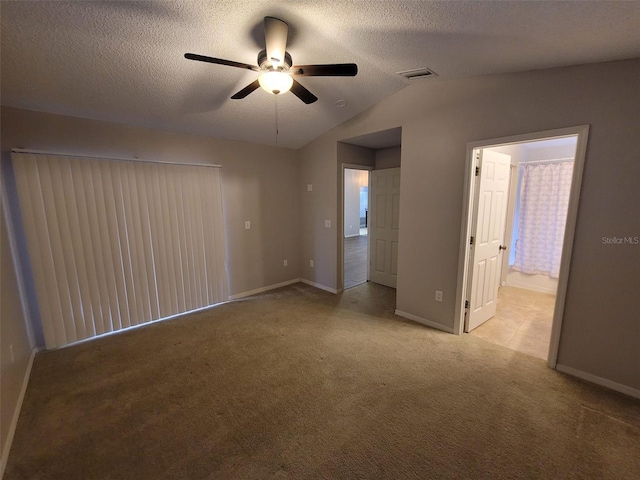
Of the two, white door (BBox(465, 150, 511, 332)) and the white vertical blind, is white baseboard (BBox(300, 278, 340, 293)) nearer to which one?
the white vertical blind

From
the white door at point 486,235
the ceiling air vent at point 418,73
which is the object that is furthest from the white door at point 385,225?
the ceiling air vent at point 418,73

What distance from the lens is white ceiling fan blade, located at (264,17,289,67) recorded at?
70.4 inches

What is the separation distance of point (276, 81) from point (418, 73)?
5.20ft

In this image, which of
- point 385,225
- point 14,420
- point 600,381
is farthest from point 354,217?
point 14,420

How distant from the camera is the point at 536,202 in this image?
422 centimetres

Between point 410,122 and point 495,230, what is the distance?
1604mm

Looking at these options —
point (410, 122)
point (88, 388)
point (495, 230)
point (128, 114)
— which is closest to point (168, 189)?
point (128, 114)

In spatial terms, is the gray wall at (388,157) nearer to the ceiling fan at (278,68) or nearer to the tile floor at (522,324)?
the tile floor at (522,324)

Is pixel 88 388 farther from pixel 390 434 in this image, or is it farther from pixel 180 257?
pixel 390 434

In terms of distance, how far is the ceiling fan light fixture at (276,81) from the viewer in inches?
70.8

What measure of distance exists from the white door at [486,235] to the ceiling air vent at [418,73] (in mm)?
922

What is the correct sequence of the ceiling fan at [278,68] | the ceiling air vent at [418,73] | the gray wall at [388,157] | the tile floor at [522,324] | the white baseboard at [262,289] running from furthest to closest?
the gray wall at [388,157] → the white baseboard at [262,289] → the tile floor at [522,324] → the ceiling air vent at [418,73] → the ceiling fan at [278,68]

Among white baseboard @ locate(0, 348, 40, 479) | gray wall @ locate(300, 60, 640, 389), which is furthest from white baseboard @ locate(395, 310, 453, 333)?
white baseboard @ locate(0, 348, 40, 479)

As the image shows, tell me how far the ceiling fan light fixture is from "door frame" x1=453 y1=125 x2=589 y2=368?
74.9 inches
